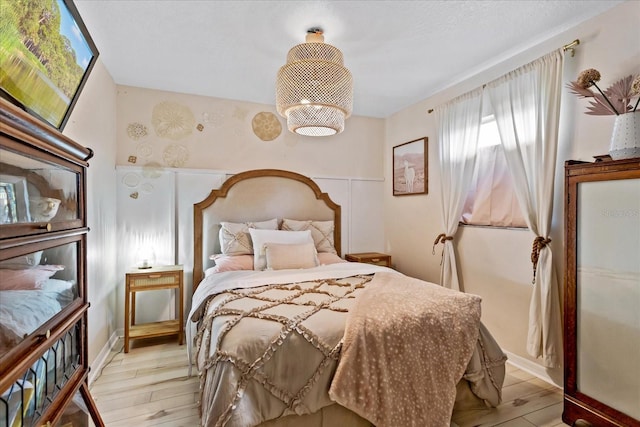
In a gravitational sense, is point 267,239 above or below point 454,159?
below

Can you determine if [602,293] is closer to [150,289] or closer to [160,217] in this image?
[150,289]

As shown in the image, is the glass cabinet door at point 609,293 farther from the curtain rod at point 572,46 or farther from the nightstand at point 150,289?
the nightstand at point 150,289

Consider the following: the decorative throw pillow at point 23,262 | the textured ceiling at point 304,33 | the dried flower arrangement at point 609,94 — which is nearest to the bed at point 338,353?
the decorative throw pillow at point 23,262

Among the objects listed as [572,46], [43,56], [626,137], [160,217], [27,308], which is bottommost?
[27,308]

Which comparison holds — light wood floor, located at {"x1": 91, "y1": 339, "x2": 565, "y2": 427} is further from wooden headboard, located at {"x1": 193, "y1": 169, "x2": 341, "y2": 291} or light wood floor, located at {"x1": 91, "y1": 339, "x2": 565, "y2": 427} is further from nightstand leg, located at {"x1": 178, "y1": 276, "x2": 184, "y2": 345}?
wooden headboard, located at {"x1": 193, "y1": 169, "x2": 341, "y2": 291}

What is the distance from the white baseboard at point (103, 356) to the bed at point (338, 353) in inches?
29.5

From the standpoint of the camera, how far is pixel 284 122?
373 cm

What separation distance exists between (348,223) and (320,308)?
7.59 ft

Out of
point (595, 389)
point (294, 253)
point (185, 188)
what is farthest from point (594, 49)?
point (185, 188)

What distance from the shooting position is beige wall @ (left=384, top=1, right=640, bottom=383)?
1970 millimetres

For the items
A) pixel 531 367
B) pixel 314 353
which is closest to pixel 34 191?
pixel 314 353

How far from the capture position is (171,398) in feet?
6.74

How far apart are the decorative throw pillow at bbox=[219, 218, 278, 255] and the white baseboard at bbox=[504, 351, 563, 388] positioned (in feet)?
8.10

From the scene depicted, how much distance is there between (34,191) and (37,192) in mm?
19
